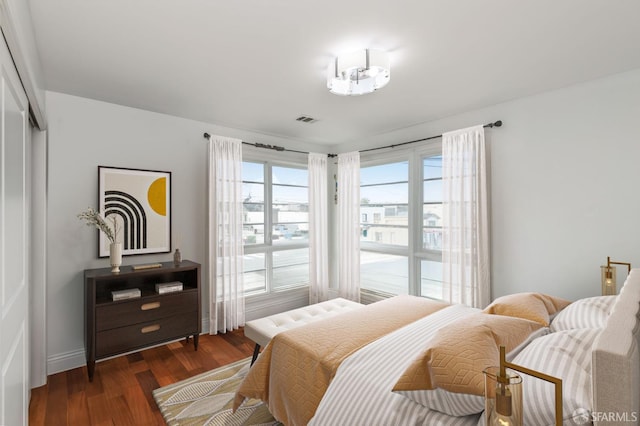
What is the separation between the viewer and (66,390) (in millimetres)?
2570

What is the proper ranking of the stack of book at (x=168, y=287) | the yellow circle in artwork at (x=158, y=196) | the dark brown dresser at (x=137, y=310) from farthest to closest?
the yellow circle in artwork at (x=158, y=196), the stack of book at (x=168, y=287), the dark brown dresser at (x=137, y=310)

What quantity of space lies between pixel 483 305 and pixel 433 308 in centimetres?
93

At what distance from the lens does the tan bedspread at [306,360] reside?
1755 millimetres

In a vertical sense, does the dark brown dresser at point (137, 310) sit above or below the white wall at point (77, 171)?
below

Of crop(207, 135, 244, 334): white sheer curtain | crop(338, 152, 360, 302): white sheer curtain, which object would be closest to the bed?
crop(207, 135, 244, 334): white sheer curtain

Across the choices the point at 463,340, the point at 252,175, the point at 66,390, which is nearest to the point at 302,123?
the point at 252,175

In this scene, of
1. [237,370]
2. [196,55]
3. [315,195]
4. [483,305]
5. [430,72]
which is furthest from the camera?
[315,195]

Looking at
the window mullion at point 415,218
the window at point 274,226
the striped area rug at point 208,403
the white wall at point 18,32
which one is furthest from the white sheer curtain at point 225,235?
the window mullion at point 415,218

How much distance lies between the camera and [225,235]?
375 centimetres

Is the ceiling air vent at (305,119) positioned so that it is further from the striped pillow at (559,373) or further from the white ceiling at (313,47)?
the striped pillow at (559,373)

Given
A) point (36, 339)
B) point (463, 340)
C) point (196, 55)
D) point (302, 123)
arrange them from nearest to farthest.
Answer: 1. point (463, 340)
2. point (196, 55)
3. point (36, 339)
4. point (302, 123)

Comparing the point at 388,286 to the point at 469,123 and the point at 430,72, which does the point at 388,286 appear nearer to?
the point at 469,123

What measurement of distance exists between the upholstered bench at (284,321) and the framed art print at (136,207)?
1.46 m

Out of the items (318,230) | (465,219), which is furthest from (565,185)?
(318,230)
